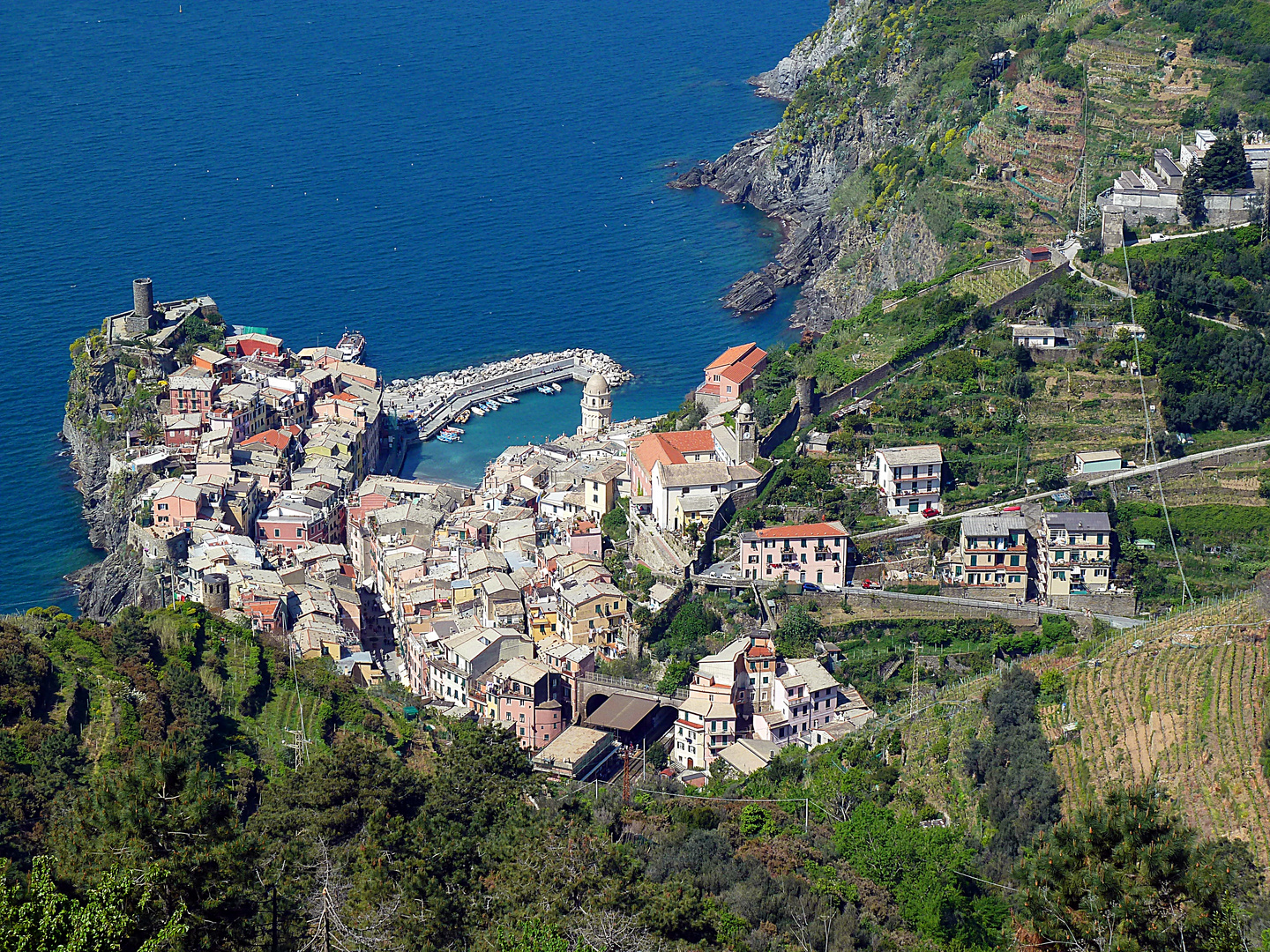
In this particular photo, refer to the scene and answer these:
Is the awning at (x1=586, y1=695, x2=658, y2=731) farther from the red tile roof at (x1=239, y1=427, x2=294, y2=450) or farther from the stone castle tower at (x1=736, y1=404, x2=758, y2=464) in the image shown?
the red tile roof at (x1=239, y1=427, x2=294, y2=450)

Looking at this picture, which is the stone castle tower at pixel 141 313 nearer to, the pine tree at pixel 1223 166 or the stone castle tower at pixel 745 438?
the stone castle tower at pixel 745 438

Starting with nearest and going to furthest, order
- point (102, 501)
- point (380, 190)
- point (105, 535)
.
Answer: point (105, 535) → point (102, 501) → point (380, 190)

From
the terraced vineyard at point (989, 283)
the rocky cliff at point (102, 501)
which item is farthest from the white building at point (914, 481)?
the rocky cliff at point (102, 501)

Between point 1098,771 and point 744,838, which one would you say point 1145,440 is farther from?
point 744,838

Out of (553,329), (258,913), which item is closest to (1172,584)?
(258,913)

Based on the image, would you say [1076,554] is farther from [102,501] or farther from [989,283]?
[102,501]

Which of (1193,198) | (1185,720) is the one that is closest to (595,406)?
(1193,198)
